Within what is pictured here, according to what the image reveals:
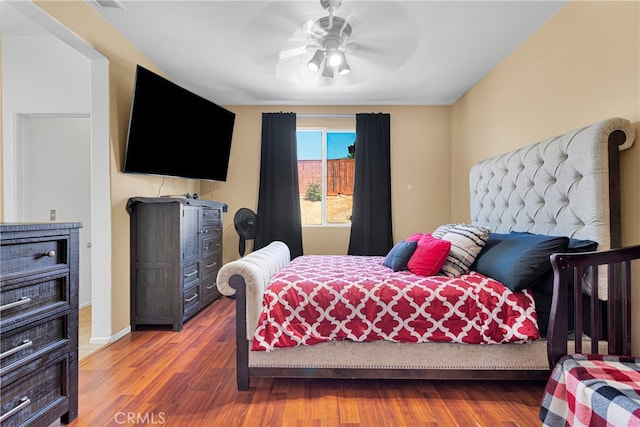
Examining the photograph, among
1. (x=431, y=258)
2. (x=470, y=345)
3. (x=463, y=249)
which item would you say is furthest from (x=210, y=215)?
(x=470, y=345)

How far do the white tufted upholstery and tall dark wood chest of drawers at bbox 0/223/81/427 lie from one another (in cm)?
275

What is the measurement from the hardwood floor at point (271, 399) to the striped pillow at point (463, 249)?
2.29 feet

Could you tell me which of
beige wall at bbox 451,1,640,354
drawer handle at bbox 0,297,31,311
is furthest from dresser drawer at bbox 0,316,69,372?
beige wall at bbox 451,1,640,354

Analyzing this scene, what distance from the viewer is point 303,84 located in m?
3.63

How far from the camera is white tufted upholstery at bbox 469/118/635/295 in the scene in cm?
178

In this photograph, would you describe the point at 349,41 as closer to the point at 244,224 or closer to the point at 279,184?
the point at 279,184

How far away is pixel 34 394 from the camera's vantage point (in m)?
1.43

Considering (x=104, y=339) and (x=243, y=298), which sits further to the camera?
(x=104, y=339)

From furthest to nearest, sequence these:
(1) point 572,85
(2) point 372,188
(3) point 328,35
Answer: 1. (2) point 372,188
2. (3) point 328,35
3. (1) point 572,85

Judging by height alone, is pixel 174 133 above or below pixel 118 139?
above

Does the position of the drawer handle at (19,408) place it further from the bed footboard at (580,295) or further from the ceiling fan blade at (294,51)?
the ceiling fan blade at (294,51)

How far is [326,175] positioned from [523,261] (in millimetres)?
3076

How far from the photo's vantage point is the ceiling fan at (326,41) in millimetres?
2239

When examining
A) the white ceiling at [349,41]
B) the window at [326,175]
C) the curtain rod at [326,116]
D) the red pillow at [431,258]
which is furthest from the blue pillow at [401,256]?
the curtain rod at [326,116]
